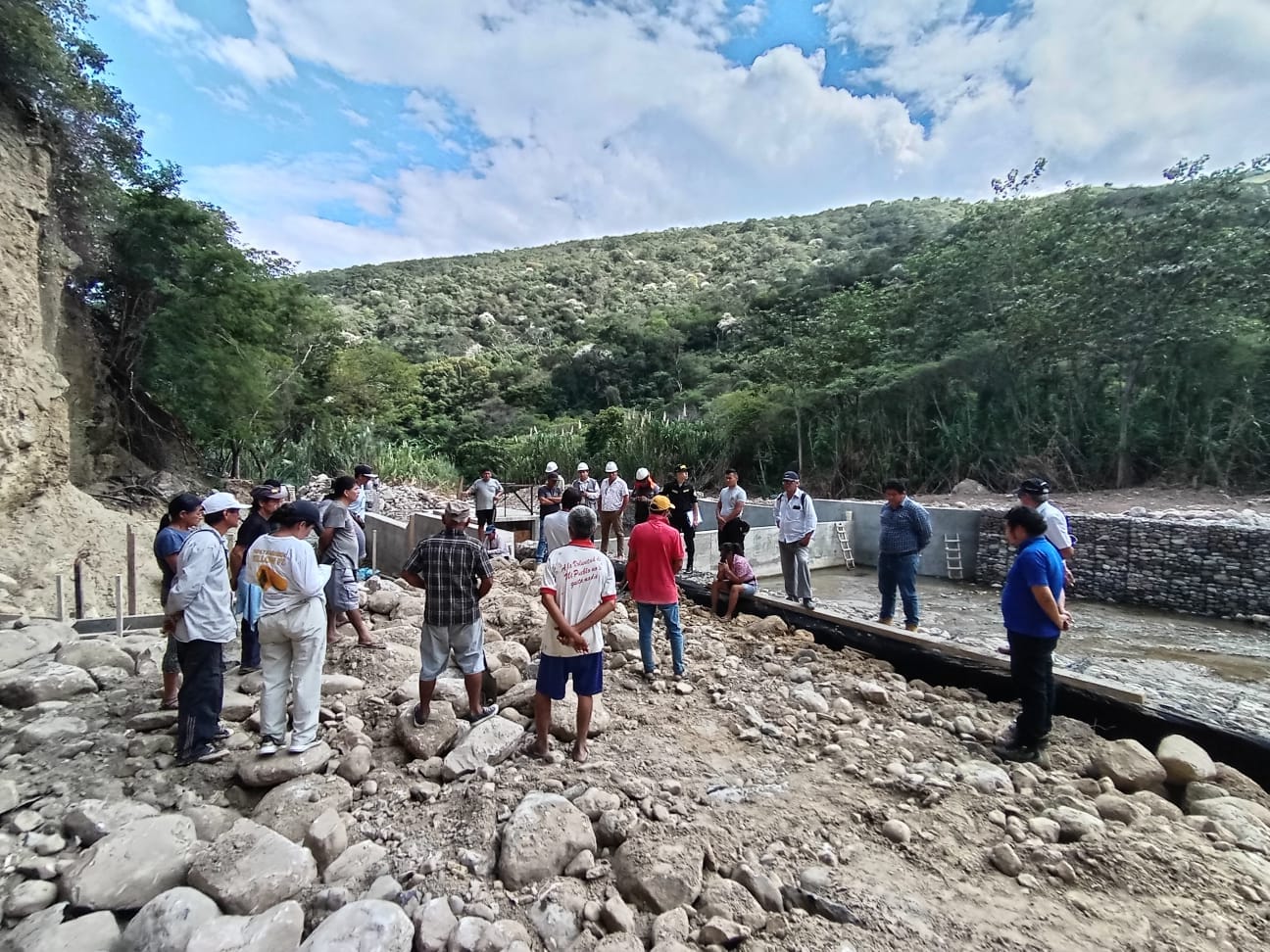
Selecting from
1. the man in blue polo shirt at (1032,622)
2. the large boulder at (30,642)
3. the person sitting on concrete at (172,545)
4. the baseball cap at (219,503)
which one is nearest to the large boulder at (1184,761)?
the man in blue polo shirt at (1032,622)

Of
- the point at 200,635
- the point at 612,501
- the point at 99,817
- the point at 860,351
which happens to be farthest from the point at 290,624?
the point at 860,351

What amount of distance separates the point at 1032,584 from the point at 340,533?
485 centimetres

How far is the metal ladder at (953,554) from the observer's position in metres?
11.4

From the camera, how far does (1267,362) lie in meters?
11.5

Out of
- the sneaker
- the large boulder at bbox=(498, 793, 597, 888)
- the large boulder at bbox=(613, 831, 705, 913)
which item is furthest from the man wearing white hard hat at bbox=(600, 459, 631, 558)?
the large boulder at bbox=(613, 831, 705, 913)

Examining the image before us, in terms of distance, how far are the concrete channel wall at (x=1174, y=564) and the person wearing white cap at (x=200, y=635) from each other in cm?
1137

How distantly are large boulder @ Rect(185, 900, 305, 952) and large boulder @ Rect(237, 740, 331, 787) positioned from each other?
96cm

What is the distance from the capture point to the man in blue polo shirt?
3416 mm

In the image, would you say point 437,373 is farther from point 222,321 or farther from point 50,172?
point 50,172

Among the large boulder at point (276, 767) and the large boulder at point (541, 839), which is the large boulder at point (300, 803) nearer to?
the large boulder at point (276, 767)

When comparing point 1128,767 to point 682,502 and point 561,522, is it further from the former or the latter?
point 561,522

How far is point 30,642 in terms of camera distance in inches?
184

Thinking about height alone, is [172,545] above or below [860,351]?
below

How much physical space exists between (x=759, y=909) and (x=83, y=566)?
10306 mm
